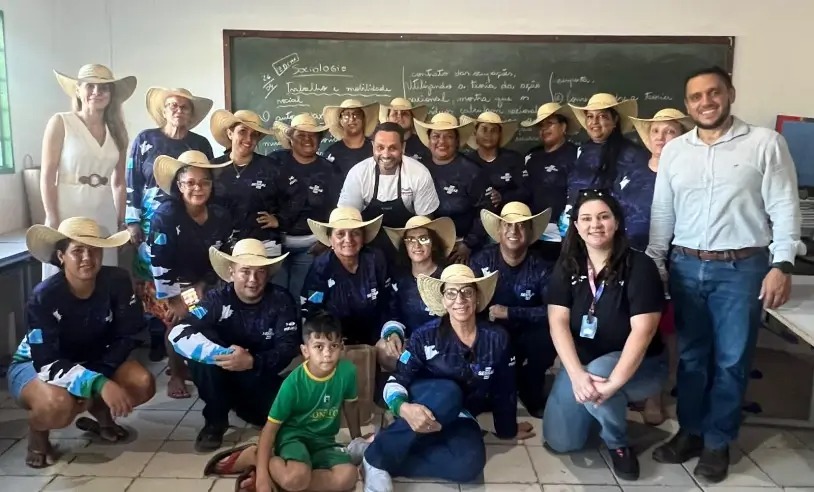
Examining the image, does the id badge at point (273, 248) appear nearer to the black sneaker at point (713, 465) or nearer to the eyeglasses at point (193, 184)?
the eyeglasses at point (193, 184)

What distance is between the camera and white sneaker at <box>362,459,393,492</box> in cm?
246

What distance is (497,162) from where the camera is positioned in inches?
153

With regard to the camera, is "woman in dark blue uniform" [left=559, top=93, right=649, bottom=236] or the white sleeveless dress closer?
"woman in dark blue uniform" [left=559, top=93, right=649, bottom=236]

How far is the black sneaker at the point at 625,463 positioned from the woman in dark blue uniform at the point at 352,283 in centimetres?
120

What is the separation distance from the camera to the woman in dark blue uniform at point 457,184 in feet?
12.0

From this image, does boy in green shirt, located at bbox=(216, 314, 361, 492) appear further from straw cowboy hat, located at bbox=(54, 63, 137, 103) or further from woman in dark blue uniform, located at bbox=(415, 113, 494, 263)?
straw cowboy hat, located at bbox=(54, 63, 137, 103)

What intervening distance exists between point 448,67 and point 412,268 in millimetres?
1956

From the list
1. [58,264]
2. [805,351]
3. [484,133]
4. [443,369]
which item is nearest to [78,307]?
[58,264]

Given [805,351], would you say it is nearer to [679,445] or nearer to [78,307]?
[679,445]

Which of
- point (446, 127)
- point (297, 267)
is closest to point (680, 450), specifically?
point (446, 127)

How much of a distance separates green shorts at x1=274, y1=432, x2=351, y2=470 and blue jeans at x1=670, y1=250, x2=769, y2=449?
4.62 feet

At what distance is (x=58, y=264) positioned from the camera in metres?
2.84

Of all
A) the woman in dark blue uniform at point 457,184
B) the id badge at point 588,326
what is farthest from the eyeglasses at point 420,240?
the id badge at point 588,326

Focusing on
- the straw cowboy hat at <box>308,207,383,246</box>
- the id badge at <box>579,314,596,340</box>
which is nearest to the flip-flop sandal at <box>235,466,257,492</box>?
the straw cowboy hat at <box>308,207,383,246</box>
